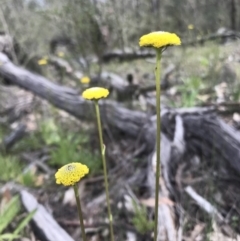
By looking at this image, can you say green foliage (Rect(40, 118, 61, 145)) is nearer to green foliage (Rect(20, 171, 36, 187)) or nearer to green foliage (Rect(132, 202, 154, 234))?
green foliage (Rect(20, 171, 36, 187))

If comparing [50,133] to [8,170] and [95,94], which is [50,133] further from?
[95,94]

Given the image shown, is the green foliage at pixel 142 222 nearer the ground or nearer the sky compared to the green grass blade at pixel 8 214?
nearer the ground

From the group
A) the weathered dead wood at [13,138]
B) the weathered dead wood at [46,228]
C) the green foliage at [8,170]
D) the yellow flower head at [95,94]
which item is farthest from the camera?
the weathered dead wood at [13,138]

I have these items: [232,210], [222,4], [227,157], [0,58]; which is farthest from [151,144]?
[222,4]

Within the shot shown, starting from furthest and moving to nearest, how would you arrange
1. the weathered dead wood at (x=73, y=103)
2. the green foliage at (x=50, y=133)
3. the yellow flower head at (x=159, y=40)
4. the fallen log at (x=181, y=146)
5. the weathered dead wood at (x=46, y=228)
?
1. the green foliage at (x=50, y=133)
2. the weathered dead wood at (x=73, y=103)
3. the fallen log at (x=181, y=146)
4. the weathered dead wood at (x=46, y=228)
5. the yellow flower head at (x=159, y=40)

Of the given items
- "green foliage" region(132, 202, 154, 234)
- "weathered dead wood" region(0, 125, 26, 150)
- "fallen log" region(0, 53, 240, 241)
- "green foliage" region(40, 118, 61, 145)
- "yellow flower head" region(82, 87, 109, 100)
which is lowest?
"green foliage" region(40, 118, 61, 145)

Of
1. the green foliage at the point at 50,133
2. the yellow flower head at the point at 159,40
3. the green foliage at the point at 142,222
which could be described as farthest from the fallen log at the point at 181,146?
the yellow flower head at the point at 159,40

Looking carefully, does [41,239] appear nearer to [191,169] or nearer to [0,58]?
[191,169]

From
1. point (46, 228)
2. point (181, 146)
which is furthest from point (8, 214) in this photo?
point (181, 146)

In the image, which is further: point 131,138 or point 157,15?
point 157,15

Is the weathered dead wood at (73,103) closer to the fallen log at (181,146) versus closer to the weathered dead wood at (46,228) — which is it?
the fallen log at (181,146)

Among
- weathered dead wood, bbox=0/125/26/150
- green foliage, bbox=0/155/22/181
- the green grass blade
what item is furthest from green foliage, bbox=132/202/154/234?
weathered dead wood, bbox=0/125/26/150
